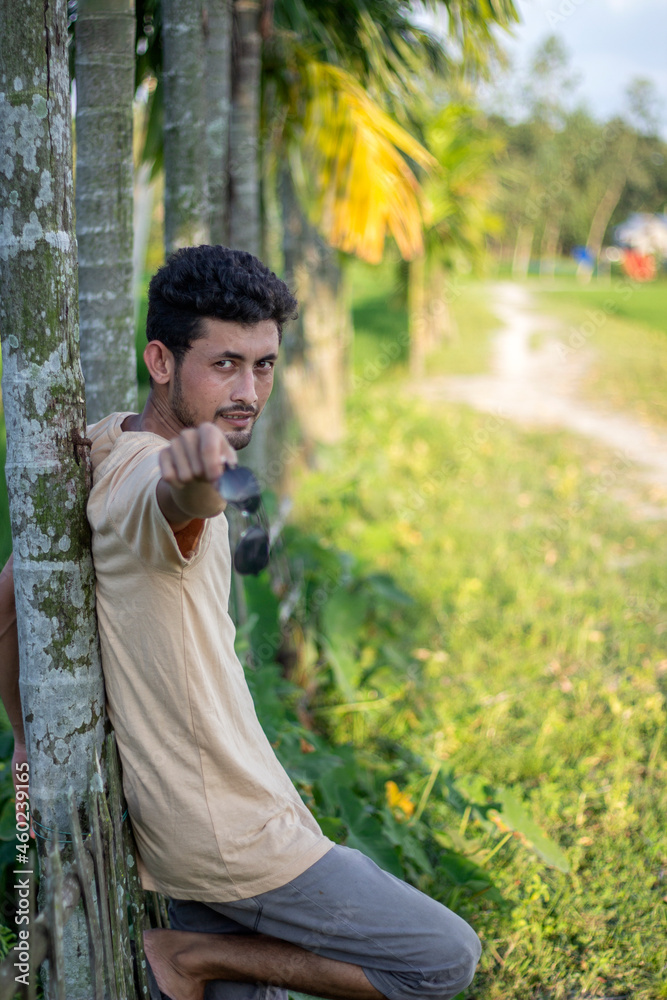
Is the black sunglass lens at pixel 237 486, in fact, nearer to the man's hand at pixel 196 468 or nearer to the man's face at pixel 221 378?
the man's hand at pixel 196 468

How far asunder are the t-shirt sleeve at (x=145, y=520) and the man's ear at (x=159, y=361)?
26cm

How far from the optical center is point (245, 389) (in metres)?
1.86

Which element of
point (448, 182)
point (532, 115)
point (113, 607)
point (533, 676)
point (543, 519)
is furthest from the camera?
point (532, 115)

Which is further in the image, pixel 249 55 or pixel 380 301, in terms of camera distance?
pixel 380 301

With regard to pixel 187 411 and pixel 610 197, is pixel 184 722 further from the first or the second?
pixel 610 197

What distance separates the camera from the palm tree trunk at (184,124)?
122 inches

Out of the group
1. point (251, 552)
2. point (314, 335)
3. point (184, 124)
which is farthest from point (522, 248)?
point (251, 552)

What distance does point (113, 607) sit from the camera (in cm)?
182

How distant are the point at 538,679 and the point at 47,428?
363 centimetres

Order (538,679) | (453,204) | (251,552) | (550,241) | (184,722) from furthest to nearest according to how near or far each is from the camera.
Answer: (550,241) < (453,204) < (538,679) < (184,722) < (251,552)

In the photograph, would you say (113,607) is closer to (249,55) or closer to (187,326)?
(187,326)

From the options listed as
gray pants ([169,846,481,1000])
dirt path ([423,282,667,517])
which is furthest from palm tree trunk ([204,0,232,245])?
dirt path ([423,282,667,517])

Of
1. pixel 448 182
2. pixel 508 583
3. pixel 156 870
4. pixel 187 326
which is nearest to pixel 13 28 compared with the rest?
pixel 187 326

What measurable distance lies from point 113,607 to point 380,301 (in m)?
28.0
